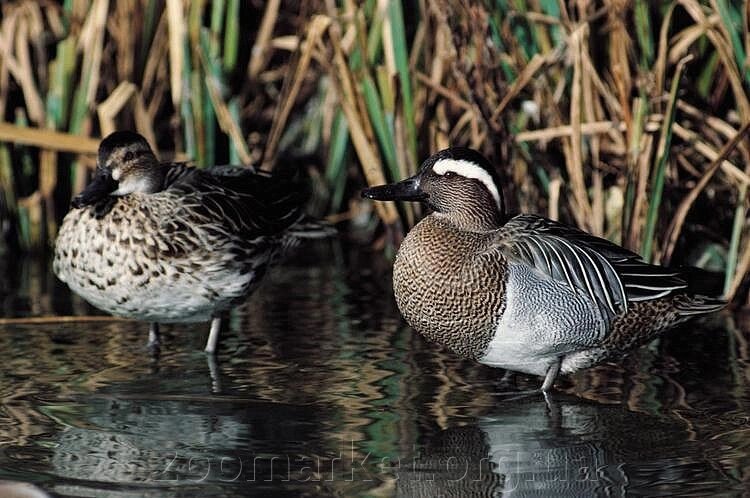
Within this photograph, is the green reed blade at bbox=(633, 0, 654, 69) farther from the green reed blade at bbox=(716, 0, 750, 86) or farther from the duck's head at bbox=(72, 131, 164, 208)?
the duck's head at bbox=(72, 131, 164, 208)

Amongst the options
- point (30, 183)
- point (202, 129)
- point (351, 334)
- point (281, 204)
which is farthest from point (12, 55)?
point (351, 334)

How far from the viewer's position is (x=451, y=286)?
5086 mm

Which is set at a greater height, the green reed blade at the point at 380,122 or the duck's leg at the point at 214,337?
the green reed blade at the point at 380,122

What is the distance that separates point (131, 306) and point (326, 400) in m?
1.13

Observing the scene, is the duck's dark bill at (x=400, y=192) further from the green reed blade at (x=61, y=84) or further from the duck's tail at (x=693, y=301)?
the green reed blade at (x=61, y=84)

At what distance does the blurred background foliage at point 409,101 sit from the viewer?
248 inches

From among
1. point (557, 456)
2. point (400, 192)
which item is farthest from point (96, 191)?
point (557, 456)

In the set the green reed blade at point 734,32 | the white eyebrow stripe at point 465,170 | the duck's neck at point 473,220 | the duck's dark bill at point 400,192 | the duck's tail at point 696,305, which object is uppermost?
the green reed blade at point 734,32

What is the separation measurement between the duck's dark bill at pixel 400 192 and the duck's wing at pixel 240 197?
0.90 m

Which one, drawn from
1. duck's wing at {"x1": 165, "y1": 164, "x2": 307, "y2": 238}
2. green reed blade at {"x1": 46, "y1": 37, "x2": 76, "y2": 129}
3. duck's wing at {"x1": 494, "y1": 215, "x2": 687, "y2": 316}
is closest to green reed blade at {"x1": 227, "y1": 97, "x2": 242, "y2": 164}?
green reed blade at {"x1": 46, "y1": 37, "x2": 76, "y2": 129}

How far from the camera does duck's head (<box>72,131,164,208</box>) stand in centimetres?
582

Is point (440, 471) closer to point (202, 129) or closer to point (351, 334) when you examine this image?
point (351, 334)

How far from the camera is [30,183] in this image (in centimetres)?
798

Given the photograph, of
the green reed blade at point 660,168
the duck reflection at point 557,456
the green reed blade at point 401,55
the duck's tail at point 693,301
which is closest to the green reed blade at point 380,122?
the green reed blade at point 401,55
